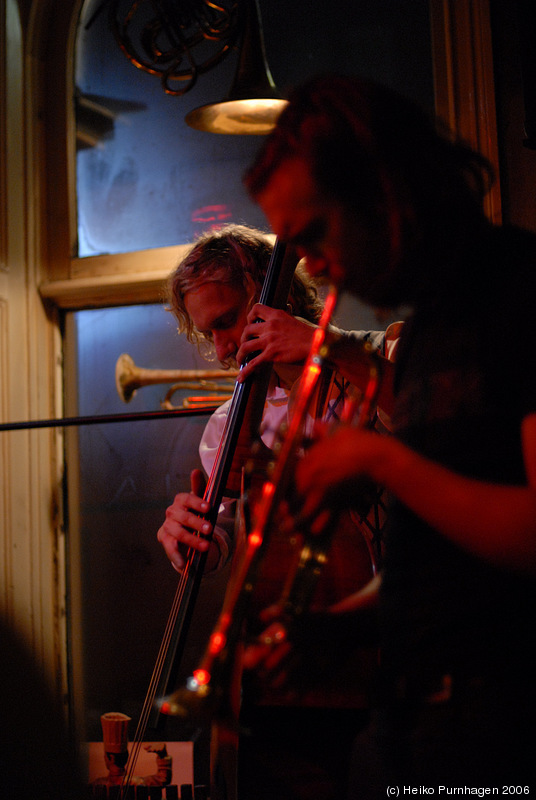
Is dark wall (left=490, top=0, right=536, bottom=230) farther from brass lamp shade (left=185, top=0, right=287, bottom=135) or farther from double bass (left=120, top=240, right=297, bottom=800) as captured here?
double bass (left=120, top=240, right=297, bottom=800)

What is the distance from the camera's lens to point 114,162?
3.05m

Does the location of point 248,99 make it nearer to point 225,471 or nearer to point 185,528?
point 225,471

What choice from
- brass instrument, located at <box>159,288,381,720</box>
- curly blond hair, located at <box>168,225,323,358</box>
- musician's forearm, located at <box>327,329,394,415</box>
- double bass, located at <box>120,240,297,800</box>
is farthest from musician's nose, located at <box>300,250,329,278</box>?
curly blond hair, located at <box>168,225,323,358</box>

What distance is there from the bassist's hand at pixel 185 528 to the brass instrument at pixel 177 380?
1.17 metres

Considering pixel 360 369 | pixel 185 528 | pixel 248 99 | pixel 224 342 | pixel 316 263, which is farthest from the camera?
pixel 248 99

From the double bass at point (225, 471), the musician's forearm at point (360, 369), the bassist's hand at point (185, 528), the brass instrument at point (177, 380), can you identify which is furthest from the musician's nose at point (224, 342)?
the brass instrument at point (177, 380)

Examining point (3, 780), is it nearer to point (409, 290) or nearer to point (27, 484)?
point (27, 484)

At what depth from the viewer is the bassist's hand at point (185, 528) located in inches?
53.9

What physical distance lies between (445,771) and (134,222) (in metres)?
2.71

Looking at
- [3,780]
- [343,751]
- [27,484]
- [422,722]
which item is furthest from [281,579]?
[3,780]

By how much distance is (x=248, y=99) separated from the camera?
2.38 meters

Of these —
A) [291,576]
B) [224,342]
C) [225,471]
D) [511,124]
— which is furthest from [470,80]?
[291,576]

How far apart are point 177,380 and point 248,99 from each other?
1072mm

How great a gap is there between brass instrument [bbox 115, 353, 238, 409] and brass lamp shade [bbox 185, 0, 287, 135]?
37.3 inches
